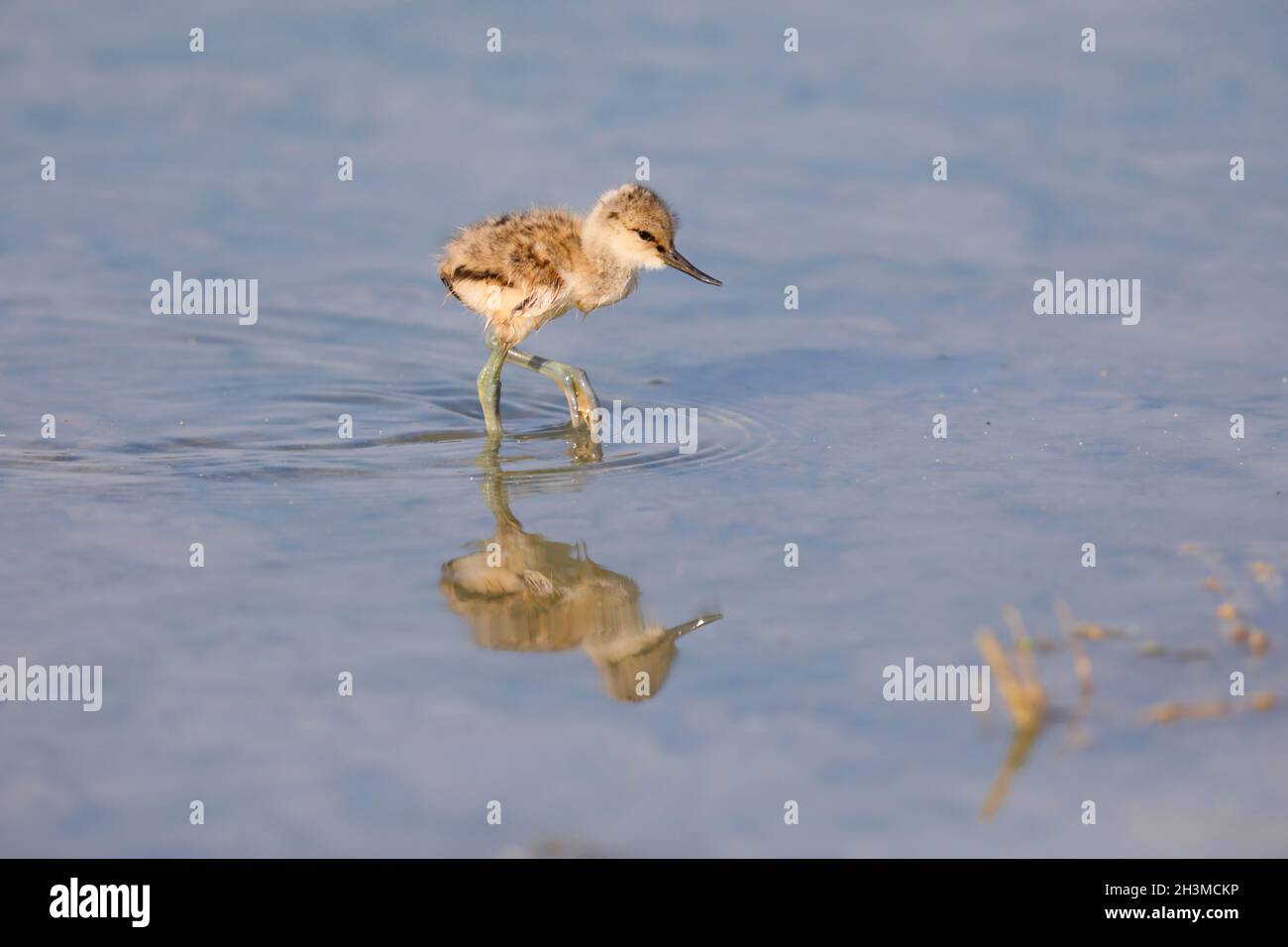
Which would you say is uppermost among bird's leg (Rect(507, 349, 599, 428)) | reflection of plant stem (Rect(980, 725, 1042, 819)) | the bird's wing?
the bird's wing

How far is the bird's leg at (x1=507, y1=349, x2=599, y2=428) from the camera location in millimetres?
6688

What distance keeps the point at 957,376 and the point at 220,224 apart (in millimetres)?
3931

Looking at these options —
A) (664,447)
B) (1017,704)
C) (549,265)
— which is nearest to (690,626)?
(1017,704)

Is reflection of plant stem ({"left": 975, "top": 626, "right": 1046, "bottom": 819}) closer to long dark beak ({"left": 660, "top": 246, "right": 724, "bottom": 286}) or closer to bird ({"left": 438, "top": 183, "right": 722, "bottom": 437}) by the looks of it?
bird ({"left": 438, "top": 183, "right": 722, "bottom": 437})

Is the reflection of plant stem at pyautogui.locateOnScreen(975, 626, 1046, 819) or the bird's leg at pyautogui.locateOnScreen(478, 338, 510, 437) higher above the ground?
the bird's leg at pyautogui.locateOnScreen(478, 338, 510, 437)

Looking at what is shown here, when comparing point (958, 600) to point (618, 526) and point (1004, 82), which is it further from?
point (1004, 82)

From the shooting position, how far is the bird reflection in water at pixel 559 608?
4559 millimetres

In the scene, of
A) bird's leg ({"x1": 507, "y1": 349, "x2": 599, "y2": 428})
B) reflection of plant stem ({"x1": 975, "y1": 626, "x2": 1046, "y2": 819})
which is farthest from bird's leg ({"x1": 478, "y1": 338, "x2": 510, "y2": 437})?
reflection of plant stem ({"x1": 975, "y1": 626, "x2": 1046, "y2": 819})

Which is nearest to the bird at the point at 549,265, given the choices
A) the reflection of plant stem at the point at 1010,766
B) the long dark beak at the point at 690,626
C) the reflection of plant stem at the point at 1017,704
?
the long dark beak at the point at 690,626

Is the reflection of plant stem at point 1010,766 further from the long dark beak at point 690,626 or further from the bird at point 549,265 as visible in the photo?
the bird at point 549,265

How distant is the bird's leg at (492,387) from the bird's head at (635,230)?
1.93ft

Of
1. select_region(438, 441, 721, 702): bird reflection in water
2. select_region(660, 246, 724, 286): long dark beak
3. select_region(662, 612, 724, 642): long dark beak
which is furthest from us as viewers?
select_region(660, 246, 724, 286): long dark beak

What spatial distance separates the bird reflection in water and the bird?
53.8 inches

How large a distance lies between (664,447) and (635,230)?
0.97m
